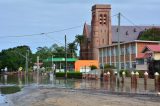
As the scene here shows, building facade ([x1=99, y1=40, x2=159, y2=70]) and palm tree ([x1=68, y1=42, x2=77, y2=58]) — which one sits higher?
palm tree ([x1=68, y1=42, x2=77, y2=58])

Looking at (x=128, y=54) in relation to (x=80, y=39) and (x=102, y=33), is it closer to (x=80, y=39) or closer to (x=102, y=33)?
(x=102, y=33)

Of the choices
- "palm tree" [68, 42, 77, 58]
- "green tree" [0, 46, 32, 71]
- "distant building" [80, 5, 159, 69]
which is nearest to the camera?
"distant building" [80, 5, 159, 69]

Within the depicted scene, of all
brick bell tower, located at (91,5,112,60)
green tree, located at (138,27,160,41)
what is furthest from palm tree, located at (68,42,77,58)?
green tree, located at (138,27,160,41)

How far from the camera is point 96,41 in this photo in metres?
173

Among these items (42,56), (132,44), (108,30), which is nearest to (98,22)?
(108,30)

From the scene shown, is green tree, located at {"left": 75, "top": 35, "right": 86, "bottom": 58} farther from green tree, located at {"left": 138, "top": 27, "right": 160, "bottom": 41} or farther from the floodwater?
the floodwater

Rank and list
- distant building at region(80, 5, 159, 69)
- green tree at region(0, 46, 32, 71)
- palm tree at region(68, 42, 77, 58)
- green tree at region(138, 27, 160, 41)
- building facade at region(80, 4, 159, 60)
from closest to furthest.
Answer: green tree at region(138, 27, 160, 41) < distant building at region(80, 5, 159, 69) < building facade at region(80, 4, 159, 60) < green tree at region(0, 46, 32, 71) < palm tree at region(68, 42, 77, 58)

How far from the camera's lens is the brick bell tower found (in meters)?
172

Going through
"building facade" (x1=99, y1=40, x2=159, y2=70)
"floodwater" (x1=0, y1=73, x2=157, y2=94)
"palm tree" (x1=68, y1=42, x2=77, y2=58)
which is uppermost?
"palm tree" (x1=68, y1=42, x2=77, y2=58)

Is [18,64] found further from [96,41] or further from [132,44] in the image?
[132,44]

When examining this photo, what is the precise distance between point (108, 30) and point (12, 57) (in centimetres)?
4080

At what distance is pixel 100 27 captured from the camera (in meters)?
176

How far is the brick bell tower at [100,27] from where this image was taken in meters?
172

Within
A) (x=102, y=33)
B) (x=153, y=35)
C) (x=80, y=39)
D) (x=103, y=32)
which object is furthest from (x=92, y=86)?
(x=80, y=39)
